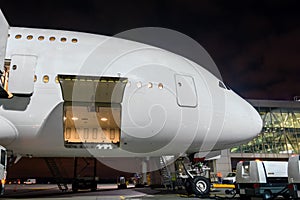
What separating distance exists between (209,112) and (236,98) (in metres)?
1.72

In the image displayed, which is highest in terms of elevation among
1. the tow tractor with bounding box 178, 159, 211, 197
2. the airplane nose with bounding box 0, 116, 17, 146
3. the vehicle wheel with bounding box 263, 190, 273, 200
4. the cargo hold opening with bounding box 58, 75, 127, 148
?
the cargo hold opening with bounding box 58, 75, 127, 148

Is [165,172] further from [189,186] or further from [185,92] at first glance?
[185,92]

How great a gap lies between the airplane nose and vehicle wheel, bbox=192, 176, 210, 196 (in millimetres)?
6402

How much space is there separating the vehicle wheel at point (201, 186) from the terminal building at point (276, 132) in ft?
90.4

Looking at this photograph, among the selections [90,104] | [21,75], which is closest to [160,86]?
[90,104]

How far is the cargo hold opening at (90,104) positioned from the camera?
961 centimetres

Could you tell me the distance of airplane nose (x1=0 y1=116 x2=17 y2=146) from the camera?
8828 millimetres

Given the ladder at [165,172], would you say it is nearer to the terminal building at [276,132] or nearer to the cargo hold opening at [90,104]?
the cargo hold opening at [90,104]

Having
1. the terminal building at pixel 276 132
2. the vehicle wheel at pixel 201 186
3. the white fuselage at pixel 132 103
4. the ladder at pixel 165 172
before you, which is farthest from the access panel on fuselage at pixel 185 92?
the terminal building at pixel 276 132

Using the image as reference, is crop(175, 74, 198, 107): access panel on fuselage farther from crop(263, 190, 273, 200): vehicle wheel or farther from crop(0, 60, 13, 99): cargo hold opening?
crop(0, 60, 13, 99): cargo hold opening

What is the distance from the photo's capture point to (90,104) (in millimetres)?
10281

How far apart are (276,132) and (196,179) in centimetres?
3163

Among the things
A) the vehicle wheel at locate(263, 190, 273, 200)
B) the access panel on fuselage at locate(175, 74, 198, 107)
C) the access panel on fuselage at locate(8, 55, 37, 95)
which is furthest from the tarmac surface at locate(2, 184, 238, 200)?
the access panel on fuselage at locate(8, 55, 37, 95)

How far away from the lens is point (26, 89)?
877cm
